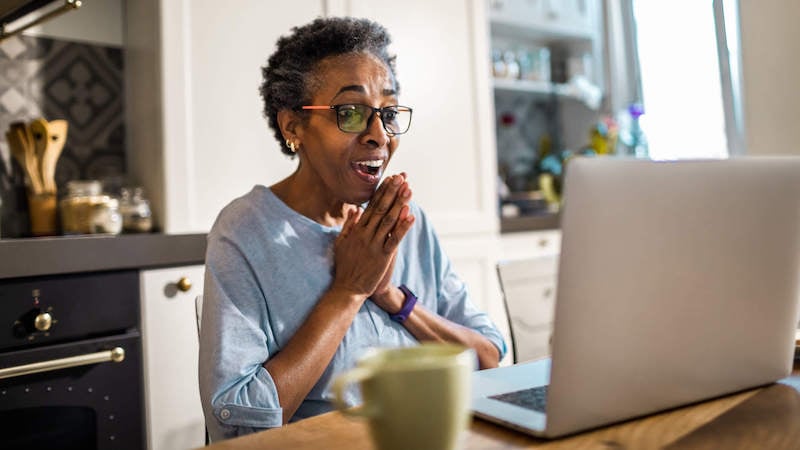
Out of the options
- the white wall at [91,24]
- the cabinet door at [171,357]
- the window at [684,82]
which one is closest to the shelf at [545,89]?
the window at [684,82]

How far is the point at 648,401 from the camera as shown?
0.69 m

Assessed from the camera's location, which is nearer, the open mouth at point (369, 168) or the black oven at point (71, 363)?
the open mouth at point (369, 168)

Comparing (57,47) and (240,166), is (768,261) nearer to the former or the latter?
(240,166)

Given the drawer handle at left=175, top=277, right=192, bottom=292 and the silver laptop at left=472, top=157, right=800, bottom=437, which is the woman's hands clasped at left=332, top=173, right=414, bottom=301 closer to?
the silver laptop at left=472, top=157, right=800, bottom=437

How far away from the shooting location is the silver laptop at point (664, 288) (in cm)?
60

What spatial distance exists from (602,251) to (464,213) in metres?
1.95

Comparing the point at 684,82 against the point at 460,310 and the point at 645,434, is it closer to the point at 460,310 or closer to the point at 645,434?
the point at 460,310

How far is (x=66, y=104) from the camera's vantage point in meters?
2.18

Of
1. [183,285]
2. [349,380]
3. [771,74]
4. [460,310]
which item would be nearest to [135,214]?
[183,285]

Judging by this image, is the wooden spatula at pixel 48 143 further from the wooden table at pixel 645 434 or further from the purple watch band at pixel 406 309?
the wooden table at pixel 645 434

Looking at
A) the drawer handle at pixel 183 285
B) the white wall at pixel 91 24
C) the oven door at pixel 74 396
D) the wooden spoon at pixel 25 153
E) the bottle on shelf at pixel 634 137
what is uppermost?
the white wall at pixel 91 24

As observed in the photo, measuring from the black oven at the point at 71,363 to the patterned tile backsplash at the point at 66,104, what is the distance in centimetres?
59

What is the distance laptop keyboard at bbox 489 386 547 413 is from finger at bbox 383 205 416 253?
0.38 m

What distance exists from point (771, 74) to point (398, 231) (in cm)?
124
